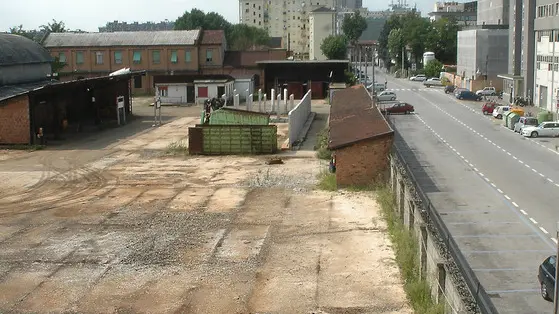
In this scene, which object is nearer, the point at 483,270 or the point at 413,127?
the point at 483,270

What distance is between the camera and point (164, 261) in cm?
1847

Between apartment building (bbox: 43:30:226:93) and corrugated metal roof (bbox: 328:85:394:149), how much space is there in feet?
122

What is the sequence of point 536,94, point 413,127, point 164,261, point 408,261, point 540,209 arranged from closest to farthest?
point 408,261
point 164,261
point 540,209
point 413,127
point 536,94

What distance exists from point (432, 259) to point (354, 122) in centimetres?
1947

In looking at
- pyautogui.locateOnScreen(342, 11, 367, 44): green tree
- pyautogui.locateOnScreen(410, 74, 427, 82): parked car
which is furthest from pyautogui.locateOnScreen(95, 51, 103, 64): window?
pyautogui.locateOnScreen(342, 11, 367, 44): green tree

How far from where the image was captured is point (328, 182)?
93.9 feet

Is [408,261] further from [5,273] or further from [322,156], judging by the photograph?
[322,156]

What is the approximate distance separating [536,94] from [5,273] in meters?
60.0

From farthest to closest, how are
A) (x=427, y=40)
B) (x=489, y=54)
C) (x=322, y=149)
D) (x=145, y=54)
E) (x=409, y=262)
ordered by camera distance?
(x=427, y=40), (x=489, y=54), (x=145, y=54), (x=322, y=149), (x=409, y=262)

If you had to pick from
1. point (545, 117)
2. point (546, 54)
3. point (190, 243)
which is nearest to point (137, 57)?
point (546, 54)

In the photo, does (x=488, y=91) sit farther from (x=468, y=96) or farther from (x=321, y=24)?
(x=321, y=24)

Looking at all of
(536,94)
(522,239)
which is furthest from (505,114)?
(522,239)

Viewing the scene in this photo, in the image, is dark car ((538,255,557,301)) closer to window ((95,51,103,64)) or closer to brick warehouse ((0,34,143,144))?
brick warehouse ((0,34,143,144))

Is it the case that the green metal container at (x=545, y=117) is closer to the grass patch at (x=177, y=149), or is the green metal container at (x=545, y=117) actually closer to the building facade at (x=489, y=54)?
the grass patch at (x=177, y=149)
